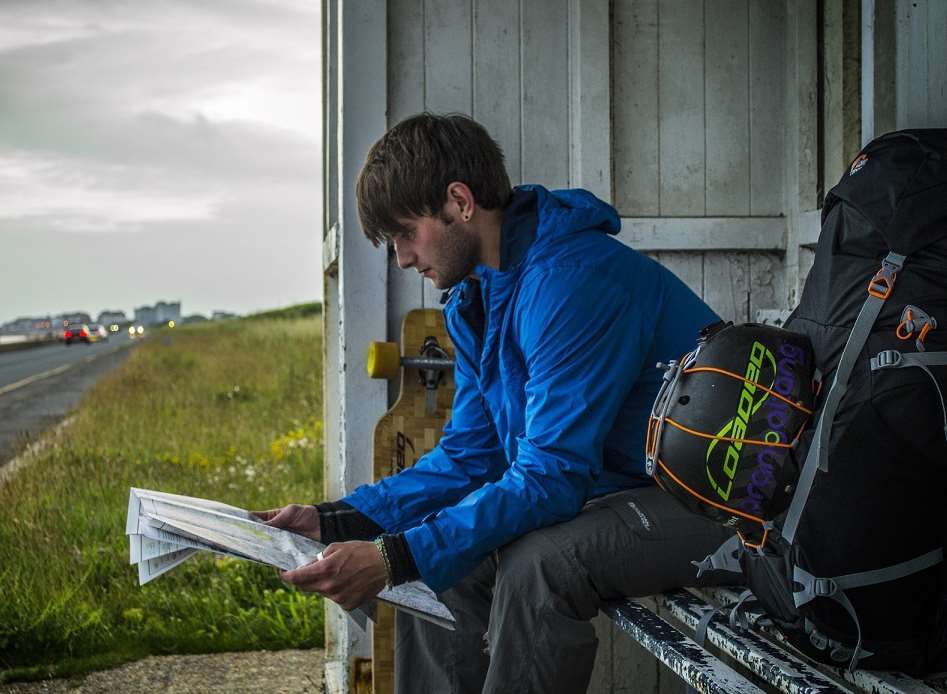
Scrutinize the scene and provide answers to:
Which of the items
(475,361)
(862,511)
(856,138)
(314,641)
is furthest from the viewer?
(314,641)

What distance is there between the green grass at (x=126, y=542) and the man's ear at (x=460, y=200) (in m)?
3.06

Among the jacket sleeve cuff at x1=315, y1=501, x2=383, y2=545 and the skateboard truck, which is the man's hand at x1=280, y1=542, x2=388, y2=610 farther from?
the skateboard truck

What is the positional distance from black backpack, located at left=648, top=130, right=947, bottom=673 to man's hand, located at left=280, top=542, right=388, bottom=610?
2.25 feet

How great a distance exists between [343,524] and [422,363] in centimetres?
93

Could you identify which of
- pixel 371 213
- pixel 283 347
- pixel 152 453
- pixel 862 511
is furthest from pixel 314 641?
pixel 283 347

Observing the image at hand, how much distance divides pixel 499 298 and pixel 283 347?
70.6 feet

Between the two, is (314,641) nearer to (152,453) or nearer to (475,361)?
(475,361)

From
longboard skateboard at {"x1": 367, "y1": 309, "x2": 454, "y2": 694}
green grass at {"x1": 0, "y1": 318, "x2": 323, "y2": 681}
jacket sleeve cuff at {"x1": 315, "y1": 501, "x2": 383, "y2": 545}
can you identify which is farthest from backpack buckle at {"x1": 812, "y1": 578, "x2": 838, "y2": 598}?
green grass at {"x1": 0, "y1": 318, "x2": 323, "y2": 681}

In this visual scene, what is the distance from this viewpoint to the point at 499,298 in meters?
2.61

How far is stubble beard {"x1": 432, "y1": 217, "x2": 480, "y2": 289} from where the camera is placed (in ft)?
8.77

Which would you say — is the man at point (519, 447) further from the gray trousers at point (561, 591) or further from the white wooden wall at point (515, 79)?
the white wooden wall at point (515, 79)

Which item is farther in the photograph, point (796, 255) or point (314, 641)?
point (314, 641)

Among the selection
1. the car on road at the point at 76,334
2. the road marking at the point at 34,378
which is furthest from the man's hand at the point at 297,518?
the car on road at the point at 76,334

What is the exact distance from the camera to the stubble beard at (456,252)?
105 inches
